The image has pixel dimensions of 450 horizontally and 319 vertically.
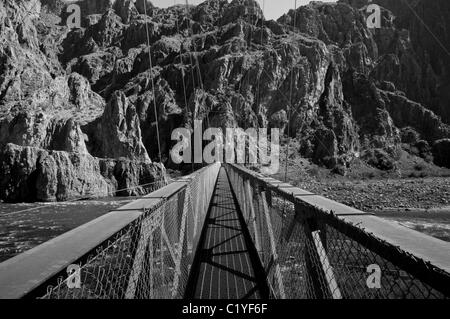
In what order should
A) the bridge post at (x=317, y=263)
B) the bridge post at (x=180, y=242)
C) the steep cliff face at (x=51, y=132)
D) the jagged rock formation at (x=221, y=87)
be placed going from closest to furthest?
the bridge post at (x=317, y=263), the bridge post at (x=180, y=242), the steep cliff face at (x=51, y=132), the jagged rock formation at (x=221, y=87)

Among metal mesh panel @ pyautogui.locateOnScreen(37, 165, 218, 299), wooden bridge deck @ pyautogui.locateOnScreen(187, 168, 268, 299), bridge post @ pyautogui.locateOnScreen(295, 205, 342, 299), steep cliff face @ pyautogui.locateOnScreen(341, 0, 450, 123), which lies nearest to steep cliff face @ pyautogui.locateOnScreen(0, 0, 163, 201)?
wooden bridge deck @ pyautogui.locateOnScreen(187, 168, 268, 299)

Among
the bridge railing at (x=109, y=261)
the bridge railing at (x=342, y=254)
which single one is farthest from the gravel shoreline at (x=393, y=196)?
the bridge railing at (x=109, y=261)

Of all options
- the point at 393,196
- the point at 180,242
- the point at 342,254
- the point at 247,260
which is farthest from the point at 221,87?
the point at 342,254

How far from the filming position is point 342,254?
2439 mm

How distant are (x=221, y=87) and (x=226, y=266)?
8806 cm

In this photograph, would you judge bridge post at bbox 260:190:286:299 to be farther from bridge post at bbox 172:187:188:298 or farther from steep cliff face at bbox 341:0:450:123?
steep cliff face at bbox 341:0:450:123

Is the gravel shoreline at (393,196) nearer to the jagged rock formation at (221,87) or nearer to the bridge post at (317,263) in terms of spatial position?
the jagged rock formation at (221,87)

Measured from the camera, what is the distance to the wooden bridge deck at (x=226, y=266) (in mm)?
3771

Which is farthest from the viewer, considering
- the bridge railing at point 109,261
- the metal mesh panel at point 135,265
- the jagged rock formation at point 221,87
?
the jagged rock formation at point 221,87

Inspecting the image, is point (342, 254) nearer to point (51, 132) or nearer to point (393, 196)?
point (393, 196)

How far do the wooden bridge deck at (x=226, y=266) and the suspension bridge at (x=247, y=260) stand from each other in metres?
0.01
